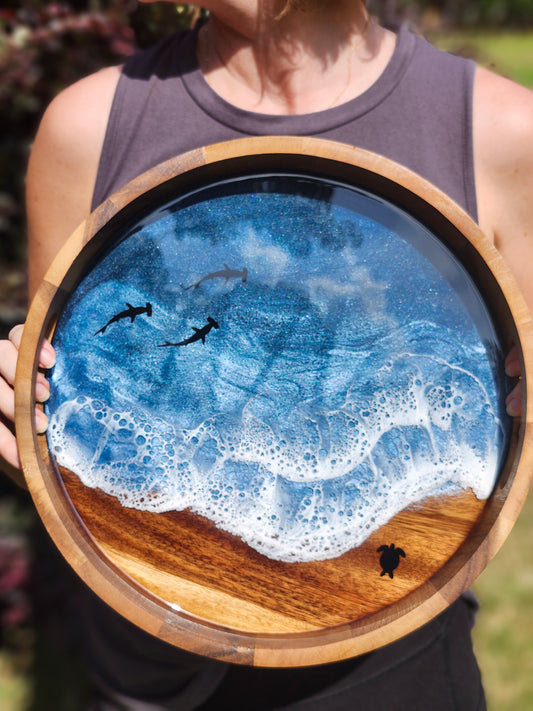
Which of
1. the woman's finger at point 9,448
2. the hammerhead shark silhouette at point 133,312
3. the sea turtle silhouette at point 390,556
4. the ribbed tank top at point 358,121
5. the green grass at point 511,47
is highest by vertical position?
the green grass at point 511,47

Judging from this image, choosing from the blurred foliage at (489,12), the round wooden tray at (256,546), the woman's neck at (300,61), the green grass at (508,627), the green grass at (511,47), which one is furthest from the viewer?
the blurred foliage at (489,12)

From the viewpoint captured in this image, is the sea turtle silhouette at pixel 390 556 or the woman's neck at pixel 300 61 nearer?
the sea turtle silhouette at pixel 390 556

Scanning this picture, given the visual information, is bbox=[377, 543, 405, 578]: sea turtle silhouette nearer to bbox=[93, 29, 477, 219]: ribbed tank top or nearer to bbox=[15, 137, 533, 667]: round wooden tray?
bbox=[15, 137, 533, 667]: round wooden tray

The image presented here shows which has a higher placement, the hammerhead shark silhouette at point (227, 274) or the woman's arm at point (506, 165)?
the woman's arm at point (506, 165)

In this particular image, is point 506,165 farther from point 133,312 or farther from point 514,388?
point 133,312

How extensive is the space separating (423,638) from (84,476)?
81cm

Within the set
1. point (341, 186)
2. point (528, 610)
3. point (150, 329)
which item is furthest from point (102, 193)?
point (528, 610)

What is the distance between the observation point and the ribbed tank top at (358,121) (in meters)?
1.08

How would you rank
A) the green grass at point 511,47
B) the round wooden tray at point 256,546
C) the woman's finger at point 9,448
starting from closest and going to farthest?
the round wooden tray at point 256,546 < the woman's finger at point 9,448 < the green grass at point 511,47

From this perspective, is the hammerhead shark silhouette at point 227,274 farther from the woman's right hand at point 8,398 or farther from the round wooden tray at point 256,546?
the woman's right hand at point 8,398

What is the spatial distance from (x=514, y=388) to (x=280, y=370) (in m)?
0.37

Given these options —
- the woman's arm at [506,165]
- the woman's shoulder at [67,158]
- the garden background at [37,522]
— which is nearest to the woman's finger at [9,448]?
the woman's shoulder at [67,158]

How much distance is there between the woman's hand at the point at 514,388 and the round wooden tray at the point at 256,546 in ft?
0.06

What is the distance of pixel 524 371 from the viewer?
87cm
